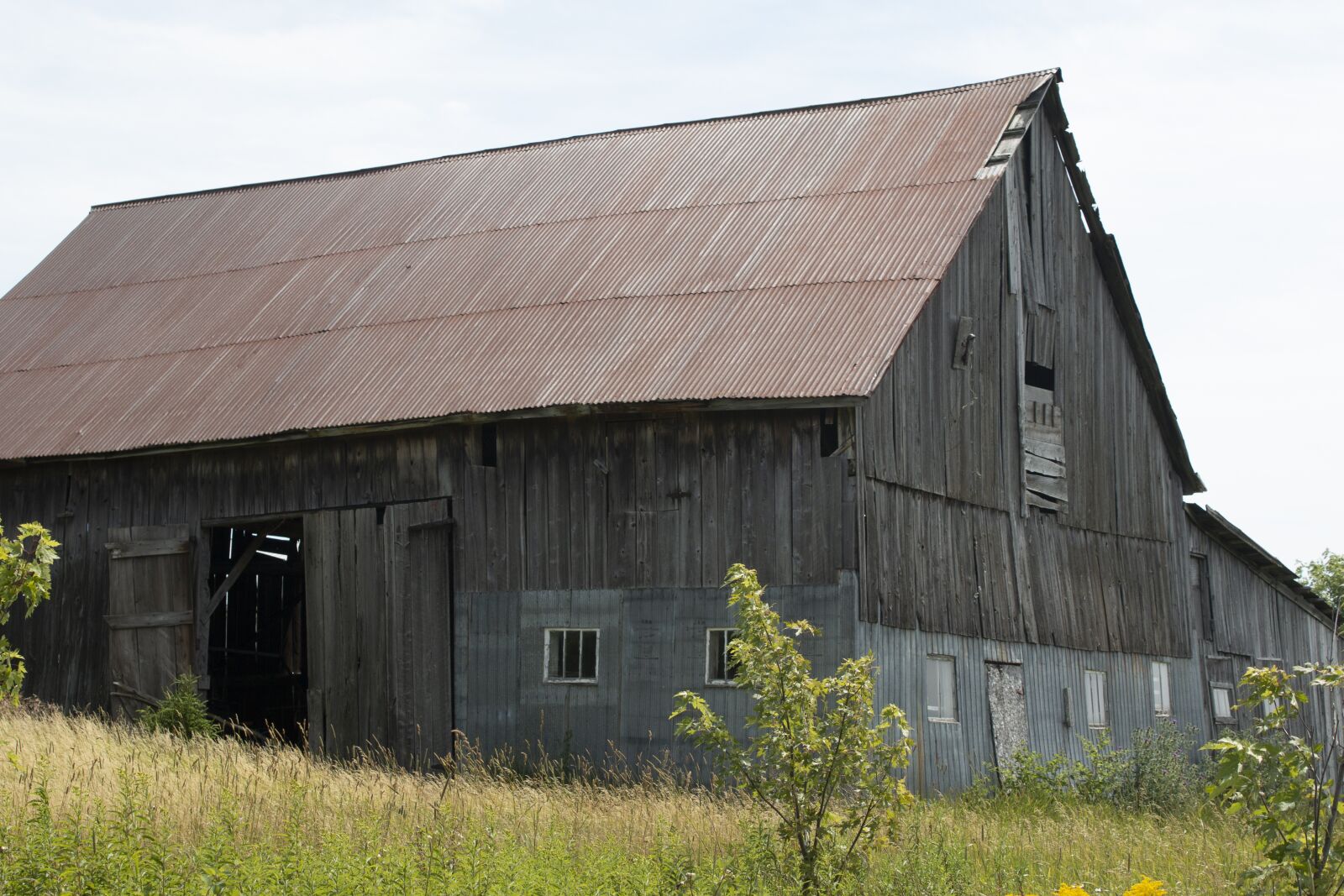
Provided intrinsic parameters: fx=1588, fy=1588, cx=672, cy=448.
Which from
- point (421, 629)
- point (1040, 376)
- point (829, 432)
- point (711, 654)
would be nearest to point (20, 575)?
point (421, 629)

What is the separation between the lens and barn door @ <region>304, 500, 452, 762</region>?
1738cm

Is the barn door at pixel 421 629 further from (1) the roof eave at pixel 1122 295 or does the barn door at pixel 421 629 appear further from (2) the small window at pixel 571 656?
(1) the roof eave at pixel 1122 295

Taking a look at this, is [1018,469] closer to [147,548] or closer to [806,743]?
[806,743]

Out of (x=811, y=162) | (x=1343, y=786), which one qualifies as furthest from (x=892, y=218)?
(x=1343, y=786)

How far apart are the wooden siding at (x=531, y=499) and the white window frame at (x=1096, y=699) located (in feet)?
20.0

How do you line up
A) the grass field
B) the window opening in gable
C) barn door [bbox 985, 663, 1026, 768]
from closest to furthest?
the grass field
barn door [bbox 985, 663, 1026, 768]
the window opening in gable

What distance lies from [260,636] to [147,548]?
4733 millimetres

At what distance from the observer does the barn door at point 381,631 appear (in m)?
17.4

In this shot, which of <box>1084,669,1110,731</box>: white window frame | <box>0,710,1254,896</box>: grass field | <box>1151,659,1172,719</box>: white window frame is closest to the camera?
<box>0,710,1254,896</box>: grass field

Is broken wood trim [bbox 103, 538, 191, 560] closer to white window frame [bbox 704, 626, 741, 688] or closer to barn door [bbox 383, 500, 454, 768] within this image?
barn door [bbox 383, 500, 454, 768]

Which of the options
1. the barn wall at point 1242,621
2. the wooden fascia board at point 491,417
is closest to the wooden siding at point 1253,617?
the barn wall at point 1242,621

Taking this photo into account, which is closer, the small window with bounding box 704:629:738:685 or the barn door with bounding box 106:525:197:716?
the small window with bounding box 704:629:738:685

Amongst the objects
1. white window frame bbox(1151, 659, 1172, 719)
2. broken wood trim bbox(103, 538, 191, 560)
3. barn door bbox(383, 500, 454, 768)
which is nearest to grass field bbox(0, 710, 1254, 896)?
barn door bbox(383, 500, 454, 768)

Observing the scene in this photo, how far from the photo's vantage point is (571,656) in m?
16.7
